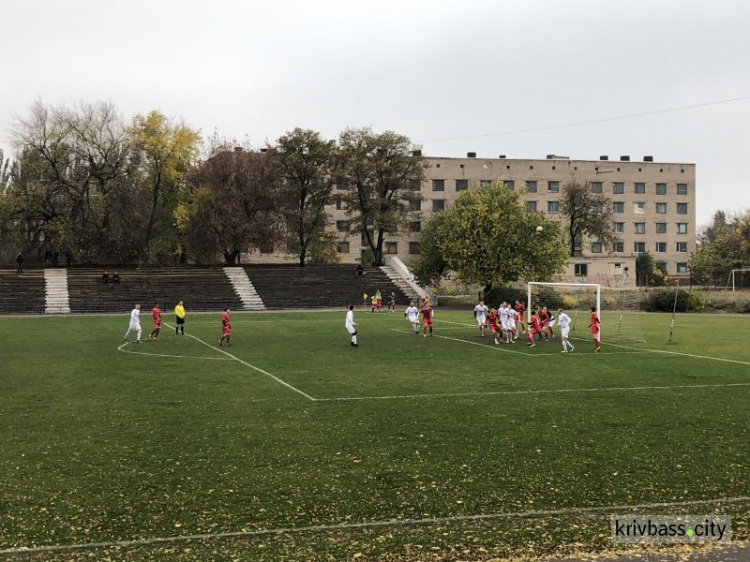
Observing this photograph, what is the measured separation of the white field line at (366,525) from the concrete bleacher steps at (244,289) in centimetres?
4924

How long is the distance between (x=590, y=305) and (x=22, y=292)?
43.3m

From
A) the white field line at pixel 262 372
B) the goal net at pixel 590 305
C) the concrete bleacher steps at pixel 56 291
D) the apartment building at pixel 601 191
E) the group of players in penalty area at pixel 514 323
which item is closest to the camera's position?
the white field line at pixel 262 372

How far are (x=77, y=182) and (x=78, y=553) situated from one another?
6481 cm

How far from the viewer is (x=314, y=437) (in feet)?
39.5

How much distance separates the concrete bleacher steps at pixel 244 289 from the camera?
57219mm

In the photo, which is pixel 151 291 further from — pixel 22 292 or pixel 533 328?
pixel 533 328

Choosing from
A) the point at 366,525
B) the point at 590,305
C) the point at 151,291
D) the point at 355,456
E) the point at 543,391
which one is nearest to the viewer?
the point at 366,525

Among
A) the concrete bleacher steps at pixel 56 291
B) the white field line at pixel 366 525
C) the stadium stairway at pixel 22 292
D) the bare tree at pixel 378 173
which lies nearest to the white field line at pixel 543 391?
the white field line at pixel 366 525

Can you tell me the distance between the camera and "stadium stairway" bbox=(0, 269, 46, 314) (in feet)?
166

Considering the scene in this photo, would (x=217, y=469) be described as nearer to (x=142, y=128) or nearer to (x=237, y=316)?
(x=237, y=316)

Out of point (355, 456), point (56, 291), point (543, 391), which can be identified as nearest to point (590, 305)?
point (543, 391)

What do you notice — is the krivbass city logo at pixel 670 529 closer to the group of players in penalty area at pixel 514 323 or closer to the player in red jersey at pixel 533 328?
the group of players in penalty area at pixel 514 323

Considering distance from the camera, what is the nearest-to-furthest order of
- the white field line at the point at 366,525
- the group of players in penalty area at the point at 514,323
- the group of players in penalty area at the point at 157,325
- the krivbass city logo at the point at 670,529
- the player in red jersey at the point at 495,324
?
the white field line at the point at 366,525, the krivbass city logo at the point at 670,529, the group of players in penalty area at the point at 514,323, the group of players in penalty area at the point at 157,325, the player in red jersey at the point at 495,324

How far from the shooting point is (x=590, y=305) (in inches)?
1965
